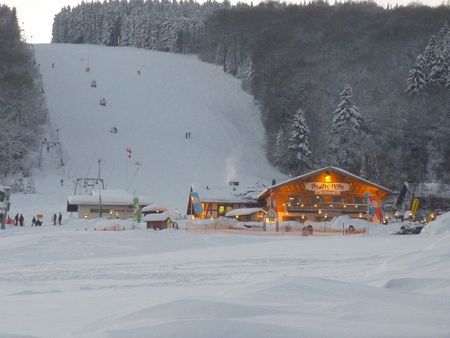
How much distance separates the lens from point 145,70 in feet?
322

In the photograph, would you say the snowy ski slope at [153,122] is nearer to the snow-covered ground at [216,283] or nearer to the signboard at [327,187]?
the snow-covered ground at [216,283]

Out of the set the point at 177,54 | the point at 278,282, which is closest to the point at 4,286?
the point at 278,282

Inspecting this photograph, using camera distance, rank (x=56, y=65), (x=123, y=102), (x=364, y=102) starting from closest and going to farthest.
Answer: (x=364, y=102) → (x=123, y=102) → (x=56, y=65)

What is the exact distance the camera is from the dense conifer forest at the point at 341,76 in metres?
68.0

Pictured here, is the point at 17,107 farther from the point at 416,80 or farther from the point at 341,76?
the point at 416,80

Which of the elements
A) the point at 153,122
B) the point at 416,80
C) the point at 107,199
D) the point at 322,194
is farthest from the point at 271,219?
the point at 153,122

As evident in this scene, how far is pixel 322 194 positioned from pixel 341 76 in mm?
36242

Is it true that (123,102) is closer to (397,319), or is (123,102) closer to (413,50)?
(413,50)

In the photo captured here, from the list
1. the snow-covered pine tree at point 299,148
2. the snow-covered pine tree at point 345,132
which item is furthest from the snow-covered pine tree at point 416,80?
the snow-covered pine tree at point 299,148

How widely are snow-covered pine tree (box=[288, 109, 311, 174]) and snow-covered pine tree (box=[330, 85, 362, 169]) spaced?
3062 millimetres

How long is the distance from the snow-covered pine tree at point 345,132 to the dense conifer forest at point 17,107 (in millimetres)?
29495

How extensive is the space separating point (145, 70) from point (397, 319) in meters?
95.0

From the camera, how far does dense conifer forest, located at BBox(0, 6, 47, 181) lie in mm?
64688

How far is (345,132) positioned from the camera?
226 feet
